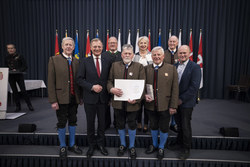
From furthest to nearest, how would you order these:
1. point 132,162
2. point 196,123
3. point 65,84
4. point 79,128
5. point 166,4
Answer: point 166,4 < point 196,123 < point 79,128 < point 132,162 < point 65,84

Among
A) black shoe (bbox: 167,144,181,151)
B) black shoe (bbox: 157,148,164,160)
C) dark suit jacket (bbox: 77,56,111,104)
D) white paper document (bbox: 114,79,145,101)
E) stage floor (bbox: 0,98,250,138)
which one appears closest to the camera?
white paper document (bbox: 114,79,145,101)

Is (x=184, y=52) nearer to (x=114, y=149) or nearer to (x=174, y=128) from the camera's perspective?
(x=174, y=128)

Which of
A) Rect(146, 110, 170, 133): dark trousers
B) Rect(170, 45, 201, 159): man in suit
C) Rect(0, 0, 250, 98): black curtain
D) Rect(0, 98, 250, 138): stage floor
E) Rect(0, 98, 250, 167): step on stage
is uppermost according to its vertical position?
Rect(0, 0, 250, 98): black curtain

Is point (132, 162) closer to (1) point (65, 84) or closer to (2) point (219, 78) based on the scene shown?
(1) point (65, 84)

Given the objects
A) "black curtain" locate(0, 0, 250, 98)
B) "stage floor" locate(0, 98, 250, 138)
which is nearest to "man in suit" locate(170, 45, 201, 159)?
"stage floor" locate(0, 98, 250, 138)

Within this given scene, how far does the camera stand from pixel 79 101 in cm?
203

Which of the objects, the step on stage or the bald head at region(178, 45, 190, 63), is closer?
the bald head at region(178, 45, 190, 63)

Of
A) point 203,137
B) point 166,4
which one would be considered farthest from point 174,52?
point 166,4

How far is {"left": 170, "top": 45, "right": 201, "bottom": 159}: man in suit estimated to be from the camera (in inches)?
75.9

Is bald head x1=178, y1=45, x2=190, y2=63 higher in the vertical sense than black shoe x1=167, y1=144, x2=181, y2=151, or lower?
higher

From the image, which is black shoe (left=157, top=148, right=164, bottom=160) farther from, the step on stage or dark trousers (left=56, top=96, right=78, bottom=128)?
dark trousers (left=56, top=96, right=78, bottom=128)

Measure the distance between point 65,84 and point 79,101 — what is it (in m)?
0.30

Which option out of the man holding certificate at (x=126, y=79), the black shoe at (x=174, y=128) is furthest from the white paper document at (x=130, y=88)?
the black shoe at (x=174, y=128)

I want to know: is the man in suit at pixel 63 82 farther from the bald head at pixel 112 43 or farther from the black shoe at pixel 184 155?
the black shoe at pixel 184 155
